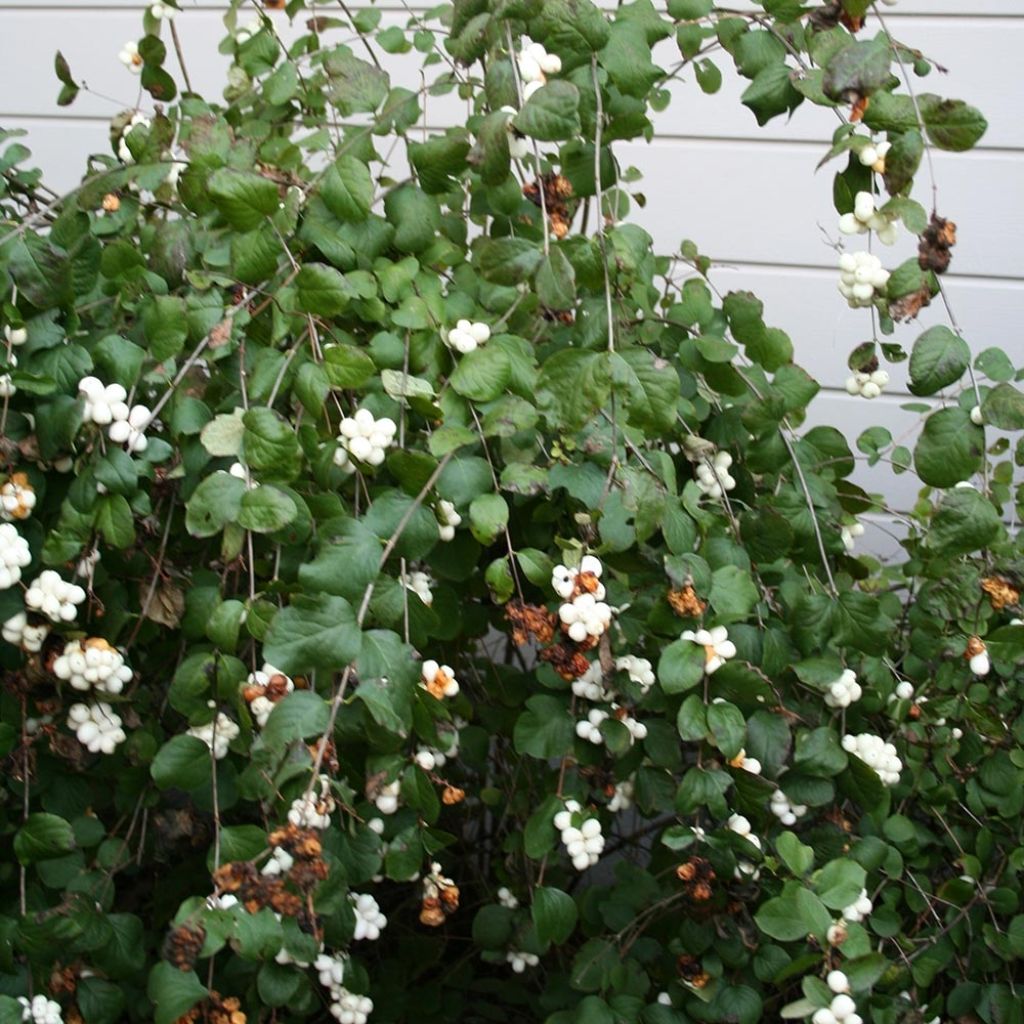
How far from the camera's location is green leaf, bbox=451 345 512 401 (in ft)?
4.40

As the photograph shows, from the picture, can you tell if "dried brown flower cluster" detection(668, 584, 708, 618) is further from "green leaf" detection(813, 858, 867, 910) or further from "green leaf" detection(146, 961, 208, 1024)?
"green leaf" detection(146, 961, 208, 1024)

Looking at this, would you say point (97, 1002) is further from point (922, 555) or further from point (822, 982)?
point (922, 555)

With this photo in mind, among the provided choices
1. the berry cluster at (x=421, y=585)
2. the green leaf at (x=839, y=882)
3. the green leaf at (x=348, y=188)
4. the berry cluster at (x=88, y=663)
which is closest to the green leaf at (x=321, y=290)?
the green leaf at (x=348, y=188)

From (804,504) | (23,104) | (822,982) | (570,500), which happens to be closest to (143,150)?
(570,500)

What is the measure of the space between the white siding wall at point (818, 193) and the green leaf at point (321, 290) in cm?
137

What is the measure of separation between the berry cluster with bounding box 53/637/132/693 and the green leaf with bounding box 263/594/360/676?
29cm

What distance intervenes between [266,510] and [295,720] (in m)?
0.21

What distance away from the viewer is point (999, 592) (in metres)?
1.53

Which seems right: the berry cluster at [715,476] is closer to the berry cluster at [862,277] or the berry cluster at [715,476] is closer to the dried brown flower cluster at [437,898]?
the berry cluster at [862,277]

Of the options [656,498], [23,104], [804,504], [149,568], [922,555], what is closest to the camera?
[656,498]

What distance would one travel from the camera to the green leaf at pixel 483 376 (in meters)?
1.34

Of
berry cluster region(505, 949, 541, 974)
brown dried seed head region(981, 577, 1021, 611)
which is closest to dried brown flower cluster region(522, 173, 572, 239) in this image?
brown dried seed head region(981, 577, 1021, 611)

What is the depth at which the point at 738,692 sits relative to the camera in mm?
1378

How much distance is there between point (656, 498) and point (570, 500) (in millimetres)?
156
